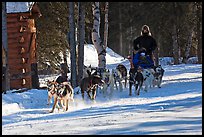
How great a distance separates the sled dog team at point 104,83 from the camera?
1281 cm

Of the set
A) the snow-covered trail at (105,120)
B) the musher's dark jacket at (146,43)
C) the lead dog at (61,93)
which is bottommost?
the snow-covered trail at (105,120)

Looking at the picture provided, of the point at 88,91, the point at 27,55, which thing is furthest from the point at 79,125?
the point at 27,55

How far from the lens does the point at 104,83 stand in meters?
15.6

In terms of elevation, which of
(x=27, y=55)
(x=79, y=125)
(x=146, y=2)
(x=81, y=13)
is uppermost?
(x=146, y=2)

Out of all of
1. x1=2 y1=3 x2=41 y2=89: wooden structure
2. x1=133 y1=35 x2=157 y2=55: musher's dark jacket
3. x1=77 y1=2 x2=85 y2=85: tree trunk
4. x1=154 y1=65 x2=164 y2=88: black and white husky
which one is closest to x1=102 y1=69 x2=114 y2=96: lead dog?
x1=133 y1=35 x2=157 y2=55: musher's dark jacket

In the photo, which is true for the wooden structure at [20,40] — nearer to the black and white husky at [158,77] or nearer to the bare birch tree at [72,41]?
the bare birch tree at [72,41]

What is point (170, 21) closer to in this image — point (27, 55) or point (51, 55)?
point (51, 55)

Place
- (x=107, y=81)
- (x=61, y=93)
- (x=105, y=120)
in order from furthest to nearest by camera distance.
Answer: (x=107, y=81) < (x=61, y=93) < (x=105, y=120)

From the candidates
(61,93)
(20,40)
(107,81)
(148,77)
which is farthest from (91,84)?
(20,40)

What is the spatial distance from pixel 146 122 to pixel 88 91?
7056 millimetres

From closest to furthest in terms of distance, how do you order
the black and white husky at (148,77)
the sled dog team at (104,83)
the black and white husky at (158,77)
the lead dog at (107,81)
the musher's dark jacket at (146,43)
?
the sled dog team at (104,83) → the lead dog at (107,81) → the black and white husky at (148,77) → the musher's dark jacket at (146,43) → the black and white husky at (158,77)

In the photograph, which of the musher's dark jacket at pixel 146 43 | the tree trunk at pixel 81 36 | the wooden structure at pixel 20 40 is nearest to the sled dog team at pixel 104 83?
the tree trunk at pixel 81 36

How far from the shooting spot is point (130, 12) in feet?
145

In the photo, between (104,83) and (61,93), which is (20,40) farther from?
(61,93)
